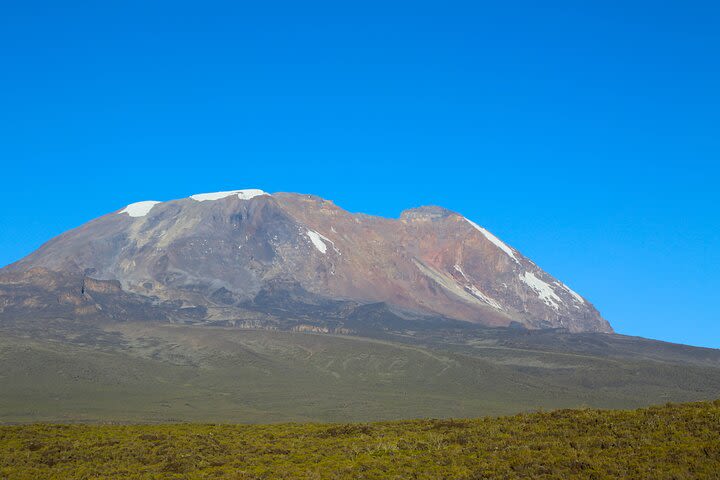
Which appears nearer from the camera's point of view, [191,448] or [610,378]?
[191,448]

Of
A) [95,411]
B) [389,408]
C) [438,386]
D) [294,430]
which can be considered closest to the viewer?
[294,430]

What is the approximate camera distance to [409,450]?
140 feet

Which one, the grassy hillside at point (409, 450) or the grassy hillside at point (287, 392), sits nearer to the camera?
the grassy hillside at point (409, 450)

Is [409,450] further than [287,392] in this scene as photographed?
No

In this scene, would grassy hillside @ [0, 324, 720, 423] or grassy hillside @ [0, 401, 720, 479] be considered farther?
grassy hillside @ [0, 324, 720, 423]

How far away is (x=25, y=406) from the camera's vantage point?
465 ft

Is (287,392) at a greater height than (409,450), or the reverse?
(409,450)

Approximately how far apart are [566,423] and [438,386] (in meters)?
145

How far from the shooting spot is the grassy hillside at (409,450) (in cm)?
3581

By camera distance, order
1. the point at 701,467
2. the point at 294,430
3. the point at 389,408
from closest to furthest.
Result: the point at 701,467, the point at 294,430, the point at 389,408

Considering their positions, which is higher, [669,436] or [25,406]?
[669,436]

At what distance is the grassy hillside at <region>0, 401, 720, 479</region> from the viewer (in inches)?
1410

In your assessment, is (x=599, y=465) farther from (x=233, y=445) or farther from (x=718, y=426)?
(x=233, y=445)

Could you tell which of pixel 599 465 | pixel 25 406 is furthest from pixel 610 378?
pixel 599 465
